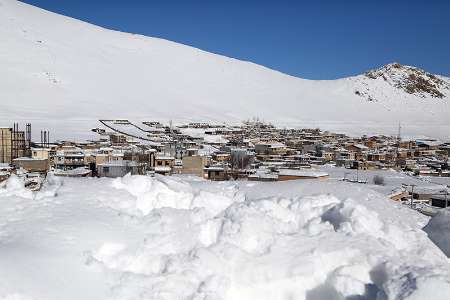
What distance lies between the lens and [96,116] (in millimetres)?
46250

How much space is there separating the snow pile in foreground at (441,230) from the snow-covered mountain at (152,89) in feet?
104

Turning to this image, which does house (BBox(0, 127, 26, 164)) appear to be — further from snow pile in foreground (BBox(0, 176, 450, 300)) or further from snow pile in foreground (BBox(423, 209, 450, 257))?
snow pile in foreground (BBox(423, 209, 450, 257))

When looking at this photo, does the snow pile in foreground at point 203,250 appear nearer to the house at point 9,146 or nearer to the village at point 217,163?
the village at point 217,163

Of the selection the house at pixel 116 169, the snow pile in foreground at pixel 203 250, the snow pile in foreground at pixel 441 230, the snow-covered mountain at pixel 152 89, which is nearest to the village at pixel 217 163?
the house at pixel 116 169

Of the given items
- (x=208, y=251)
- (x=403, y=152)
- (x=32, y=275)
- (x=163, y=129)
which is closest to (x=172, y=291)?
(x=208, y=251)

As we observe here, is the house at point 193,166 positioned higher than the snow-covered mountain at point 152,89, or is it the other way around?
the snow-covered mountain at point 152,89

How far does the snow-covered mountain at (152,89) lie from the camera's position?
51.0 metres

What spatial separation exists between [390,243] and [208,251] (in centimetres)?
124

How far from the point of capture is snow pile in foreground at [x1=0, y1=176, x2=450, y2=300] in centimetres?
264

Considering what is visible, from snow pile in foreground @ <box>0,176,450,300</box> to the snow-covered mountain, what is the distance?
31127mm

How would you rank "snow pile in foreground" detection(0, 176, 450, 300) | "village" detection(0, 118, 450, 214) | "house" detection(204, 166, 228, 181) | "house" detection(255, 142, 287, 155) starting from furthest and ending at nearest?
"house" detection(255, 142, 287, 155)
"house" detection(204, 166, 228, 181)
"village" detection(0, 118, 450, 214)
"snow pile in foreground" detection(0, 176, 450, 300)

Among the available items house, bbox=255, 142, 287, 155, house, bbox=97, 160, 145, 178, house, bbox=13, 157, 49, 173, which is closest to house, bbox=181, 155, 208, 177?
house, bbox=97, 160, 145, 178

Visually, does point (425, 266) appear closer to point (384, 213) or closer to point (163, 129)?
point (384, 213)

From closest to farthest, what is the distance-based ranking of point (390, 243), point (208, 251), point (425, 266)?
point (425, 266) → point (208, 251) → point (390, 243)
